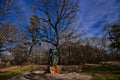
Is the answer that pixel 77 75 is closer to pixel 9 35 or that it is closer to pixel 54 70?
pixel 54 70

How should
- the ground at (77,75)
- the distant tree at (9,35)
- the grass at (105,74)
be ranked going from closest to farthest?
1. the grass at (105,74)
2. the ground at (77,75)
3. the distant tree at (9,35)

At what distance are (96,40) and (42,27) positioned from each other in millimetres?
31503

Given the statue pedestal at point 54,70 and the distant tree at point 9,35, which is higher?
the distant tree at point 9,35

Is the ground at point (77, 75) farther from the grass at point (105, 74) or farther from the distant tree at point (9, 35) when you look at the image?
the distant tree at point (9, 35)

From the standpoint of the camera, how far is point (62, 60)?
88.6 ft

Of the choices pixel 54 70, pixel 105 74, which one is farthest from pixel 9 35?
pixel 105 74

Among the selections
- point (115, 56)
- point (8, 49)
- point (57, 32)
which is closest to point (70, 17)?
point (57, 32)

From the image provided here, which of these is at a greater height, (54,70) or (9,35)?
(9,35)

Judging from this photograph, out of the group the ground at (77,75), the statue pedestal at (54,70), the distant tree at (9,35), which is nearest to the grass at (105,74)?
the ground at (77,75)

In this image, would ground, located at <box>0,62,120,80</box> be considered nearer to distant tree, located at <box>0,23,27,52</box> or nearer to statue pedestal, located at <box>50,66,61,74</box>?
statue pedestal, located at <box>50,66,61,74</box>

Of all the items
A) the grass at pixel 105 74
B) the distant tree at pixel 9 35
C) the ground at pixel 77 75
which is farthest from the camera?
the distant tree at pixel 9 35

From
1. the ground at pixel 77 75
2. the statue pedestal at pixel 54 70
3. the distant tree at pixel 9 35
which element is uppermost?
the distant tree at pixel 9 35

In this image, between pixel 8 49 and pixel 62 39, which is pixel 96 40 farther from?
pixel 8 49

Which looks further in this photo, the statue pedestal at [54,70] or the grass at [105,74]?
the statue pedestal at [54,70]
